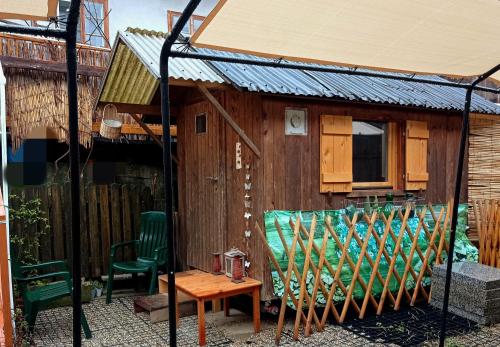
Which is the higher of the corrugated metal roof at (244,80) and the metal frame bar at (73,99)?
the corrugated metal roof at (244,80)

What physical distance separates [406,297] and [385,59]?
3.70 metres

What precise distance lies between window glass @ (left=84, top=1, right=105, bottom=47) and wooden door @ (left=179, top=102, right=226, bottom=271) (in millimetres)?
3819

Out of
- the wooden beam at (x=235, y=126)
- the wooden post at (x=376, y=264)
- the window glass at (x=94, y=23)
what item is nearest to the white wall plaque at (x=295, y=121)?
the wooden beam at (x=235, y=126)

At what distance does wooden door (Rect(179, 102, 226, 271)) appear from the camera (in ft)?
18.0

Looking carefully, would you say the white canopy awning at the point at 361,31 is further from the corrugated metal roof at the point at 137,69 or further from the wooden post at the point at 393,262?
the wooden post at the point at 393,262

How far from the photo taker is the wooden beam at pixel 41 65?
691 cm

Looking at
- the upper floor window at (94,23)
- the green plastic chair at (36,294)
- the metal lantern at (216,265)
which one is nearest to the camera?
the green plastic chair at (36,294)

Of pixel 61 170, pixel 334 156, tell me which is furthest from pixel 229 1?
pixel 61 170

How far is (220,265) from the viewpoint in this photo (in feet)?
17.7

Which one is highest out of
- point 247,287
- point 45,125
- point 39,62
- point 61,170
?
point 39,62

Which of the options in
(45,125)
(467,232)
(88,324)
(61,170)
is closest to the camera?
(88,324)

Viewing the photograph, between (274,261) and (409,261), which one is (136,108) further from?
(409,261)

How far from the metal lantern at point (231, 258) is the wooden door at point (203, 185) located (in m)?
0.33

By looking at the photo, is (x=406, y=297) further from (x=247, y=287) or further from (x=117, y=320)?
(x=117, y=320)
